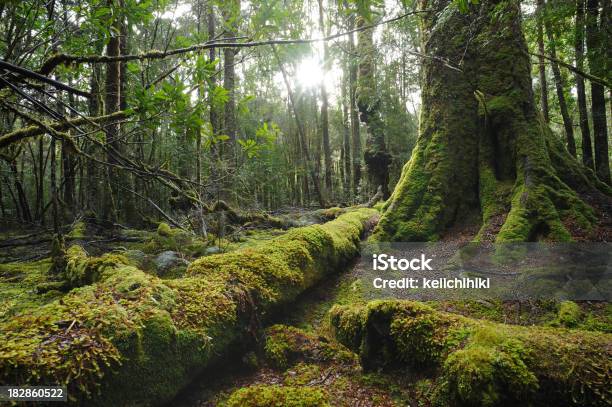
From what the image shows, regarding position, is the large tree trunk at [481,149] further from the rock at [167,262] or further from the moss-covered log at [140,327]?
the rock at [167,262]

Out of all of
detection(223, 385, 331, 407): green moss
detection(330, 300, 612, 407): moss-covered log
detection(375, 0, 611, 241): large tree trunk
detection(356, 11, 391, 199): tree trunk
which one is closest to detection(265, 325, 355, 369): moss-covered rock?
detection(330, 300, 612, 407): moss-covered log

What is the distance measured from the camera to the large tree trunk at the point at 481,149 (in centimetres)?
580

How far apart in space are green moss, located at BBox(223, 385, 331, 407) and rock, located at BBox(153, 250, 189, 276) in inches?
136

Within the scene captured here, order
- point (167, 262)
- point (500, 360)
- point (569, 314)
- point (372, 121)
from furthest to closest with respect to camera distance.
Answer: point (372, 121)
point (167, 262)
point (569, 314)
point (500, 360)

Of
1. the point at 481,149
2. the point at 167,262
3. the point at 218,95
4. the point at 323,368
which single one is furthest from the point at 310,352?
the point at 481,149

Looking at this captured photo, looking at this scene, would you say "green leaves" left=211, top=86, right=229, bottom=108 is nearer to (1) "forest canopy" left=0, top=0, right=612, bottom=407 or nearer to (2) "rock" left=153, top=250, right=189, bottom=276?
(1) "forest canopy" left=0, top=0, right=612, bottom=407

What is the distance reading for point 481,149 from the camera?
6531 mm

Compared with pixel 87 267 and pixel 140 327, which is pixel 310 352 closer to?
pixel 140 327

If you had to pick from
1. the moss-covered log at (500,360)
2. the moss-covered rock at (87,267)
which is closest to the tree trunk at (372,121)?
the moss-covered rock at (87,267)

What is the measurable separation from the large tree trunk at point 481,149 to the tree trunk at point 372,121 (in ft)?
19.2

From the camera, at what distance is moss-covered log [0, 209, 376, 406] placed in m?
2.19

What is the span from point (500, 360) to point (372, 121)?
11960mm

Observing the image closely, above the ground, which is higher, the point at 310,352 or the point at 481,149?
the point at 481,149

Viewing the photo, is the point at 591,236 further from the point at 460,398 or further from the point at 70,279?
the point at 70,279
